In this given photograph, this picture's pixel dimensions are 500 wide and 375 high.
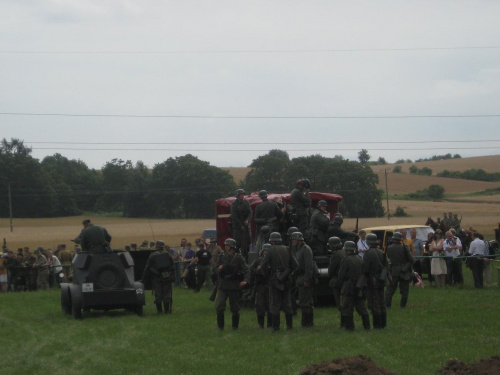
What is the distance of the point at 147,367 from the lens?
44.2 ft

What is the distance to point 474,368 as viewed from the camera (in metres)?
10.7

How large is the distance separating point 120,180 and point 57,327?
6932cm

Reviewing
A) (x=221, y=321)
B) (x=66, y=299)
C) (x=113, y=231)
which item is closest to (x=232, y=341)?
(x=221, y=321)

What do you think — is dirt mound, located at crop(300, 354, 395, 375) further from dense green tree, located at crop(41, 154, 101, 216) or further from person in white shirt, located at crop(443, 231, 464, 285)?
A: dense green tree, located at crop(41, 154, 101, 216)

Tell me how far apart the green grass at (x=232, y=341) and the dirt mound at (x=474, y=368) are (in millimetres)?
989

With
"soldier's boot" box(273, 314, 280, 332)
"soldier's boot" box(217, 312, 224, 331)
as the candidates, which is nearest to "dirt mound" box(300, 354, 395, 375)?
"soldier's boot" box(273, 314, 280, 332)

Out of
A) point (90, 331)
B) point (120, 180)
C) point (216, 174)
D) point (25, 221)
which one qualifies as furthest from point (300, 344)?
point (120, 180)

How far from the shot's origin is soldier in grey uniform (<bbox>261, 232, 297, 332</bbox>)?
56.7 ft

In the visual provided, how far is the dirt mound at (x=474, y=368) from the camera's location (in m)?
10.6

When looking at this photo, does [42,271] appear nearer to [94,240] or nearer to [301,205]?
[94,240]

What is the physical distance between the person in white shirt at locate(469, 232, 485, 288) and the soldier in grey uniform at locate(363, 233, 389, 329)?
29.0 ft

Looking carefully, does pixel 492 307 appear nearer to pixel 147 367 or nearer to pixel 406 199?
pixel 147 367

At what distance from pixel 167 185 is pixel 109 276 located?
2121 inches

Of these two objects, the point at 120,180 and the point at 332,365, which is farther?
the point at 120,180
